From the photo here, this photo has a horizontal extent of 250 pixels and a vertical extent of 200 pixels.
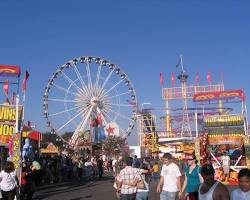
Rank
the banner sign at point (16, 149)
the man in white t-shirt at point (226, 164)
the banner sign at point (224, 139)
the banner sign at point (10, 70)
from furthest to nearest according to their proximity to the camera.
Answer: the banner sign at point (224, 139) < the man in white t-shirt at point (226, 164) < the banner sign at point (10, 70) < the banner sign at point (16, 149)

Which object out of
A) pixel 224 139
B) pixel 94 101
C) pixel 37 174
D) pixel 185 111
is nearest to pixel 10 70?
pixel 37 174

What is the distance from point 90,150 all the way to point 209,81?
104 ft

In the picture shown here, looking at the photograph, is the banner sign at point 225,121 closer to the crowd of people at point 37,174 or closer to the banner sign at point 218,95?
the banner sign at point 218,95

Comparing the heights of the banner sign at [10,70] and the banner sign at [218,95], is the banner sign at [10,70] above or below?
below

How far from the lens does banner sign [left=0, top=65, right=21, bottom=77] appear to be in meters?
19.6

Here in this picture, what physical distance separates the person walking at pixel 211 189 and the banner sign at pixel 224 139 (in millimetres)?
18158

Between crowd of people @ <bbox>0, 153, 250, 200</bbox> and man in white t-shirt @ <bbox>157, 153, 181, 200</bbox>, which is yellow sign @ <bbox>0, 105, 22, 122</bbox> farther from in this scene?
man in white t-shirt @ <bbox>157, 153, 181, 200</bbox>

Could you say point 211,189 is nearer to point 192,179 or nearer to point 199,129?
point 192,179

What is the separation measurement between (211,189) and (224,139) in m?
18.6

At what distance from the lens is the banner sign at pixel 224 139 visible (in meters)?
23.0

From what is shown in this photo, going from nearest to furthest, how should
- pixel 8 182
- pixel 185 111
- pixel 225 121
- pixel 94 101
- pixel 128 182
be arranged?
pixel 128 182
pixel 8 182
pixel 225 121
pixel 94 101
pixel 185 111

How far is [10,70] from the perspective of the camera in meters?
19.6

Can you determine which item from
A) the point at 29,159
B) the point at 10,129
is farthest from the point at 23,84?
the point at 29,159

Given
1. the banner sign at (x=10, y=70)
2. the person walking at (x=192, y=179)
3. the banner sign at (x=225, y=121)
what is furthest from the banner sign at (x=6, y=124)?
the banner sign at (x=225, y=121)
